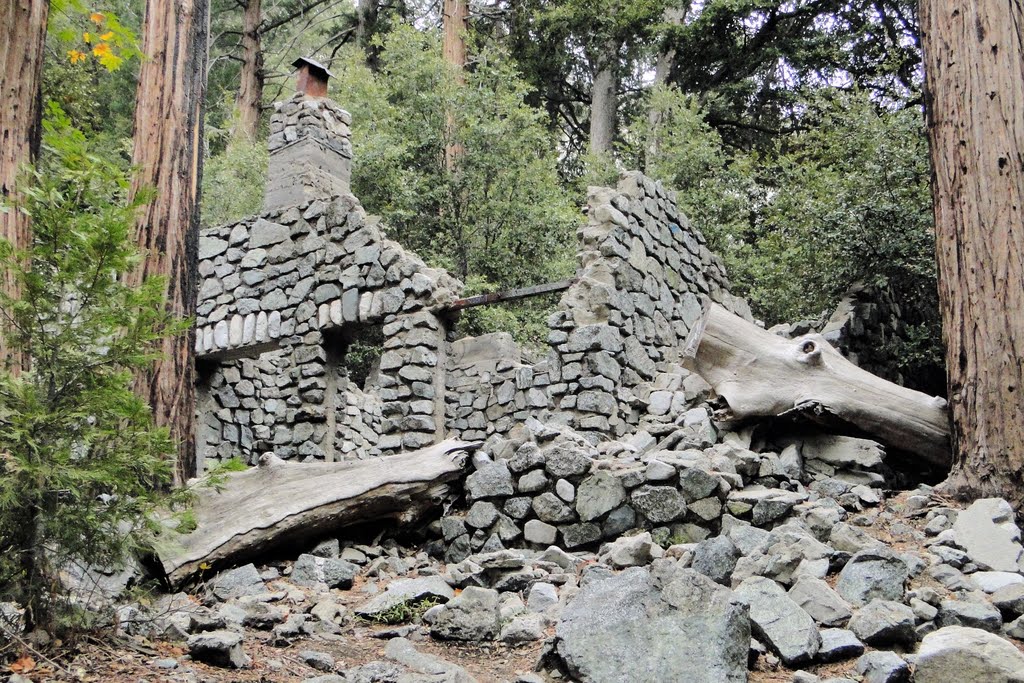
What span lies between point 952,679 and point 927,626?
615mm

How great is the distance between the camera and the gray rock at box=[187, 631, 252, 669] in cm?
349

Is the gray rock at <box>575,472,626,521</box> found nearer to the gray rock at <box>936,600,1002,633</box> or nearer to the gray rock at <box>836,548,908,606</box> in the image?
the gray rock at <box>836,548,908,606</box>

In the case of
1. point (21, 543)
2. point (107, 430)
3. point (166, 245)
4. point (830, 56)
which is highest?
point (830, 56)

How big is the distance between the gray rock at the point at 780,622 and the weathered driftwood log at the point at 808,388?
9.63 ft

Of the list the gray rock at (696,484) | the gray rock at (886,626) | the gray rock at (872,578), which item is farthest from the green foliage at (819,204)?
the gray rock at (886,626)

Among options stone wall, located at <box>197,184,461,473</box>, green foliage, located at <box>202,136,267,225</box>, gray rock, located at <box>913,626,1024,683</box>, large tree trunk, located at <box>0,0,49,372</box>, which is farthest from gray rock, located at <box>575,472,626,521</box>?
green foliage, located at <box>202,136,267,225</box>

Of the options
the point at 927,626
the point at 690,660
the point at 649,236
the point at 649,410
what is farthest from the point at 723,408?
the point at 690,660

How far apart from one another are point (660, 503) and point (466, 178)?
34.1ft

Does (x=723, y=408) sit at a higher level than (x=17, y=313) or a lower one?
lower

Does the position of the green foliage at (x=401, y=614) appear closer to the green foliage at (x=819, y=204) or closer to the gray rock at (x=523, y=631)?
the gray rock at (x=523, y=631)

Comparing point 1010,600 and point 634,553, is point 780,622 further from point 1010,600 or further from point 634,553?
point 634,553

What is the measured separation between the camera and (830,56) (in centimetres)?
1764

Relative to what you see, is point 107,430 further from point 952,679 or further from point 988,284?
point 988,284

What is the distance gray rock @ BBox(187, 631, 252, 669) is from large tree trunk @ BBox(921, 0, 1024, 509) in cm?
445
